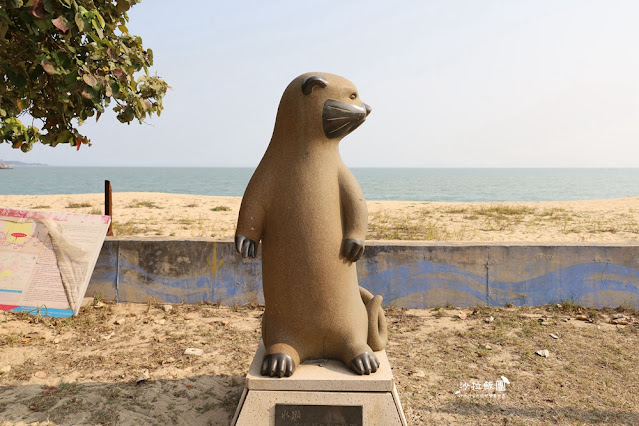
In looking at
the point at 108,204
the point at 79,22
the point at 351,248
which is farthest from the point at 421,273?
the point at 79,22

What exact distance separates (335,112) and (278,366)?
1743 millimetres

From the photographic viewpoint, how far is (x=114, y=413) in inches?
147

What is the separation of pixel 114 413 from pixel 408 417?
2.36m

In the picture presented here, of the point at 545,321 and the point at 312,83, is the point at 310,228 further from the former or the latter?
the point at 545,321

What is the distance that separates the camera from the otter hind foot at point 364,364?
3078 millimetres

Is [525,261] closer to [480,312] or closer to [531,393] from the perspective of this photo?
[480,312]

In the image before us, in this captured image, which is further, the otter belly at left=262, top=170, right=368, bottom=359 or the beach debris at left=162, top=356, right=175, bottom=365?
the beach debris at left=162, top=356, right=175, bottom=365

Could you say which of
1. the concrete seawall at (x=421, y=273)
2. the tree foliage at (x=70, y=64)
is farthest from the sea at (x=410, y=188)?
the tree foliage at (x=70, y=64)

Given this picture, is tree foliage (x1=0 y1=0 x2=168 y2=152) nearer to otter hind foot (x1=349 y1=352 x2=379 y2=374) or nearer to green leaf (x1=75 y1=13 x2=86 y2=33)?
green leaf (x1=75 y1=13 x2=86 y2=33)

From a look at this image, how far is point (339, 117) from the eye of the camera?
3.21 meters

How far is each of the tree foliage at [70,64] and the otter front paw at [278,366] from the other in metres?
2.43

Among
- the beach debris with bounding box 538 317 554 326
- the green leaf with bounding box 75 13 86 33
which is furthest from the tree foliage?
the beach debris with bounding box 538 317 554 326

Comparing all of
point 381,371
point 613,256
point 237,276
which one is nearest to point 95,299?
point 237,276

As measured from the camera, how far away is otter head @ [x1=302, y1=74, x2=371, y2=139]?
3174 millimetres
